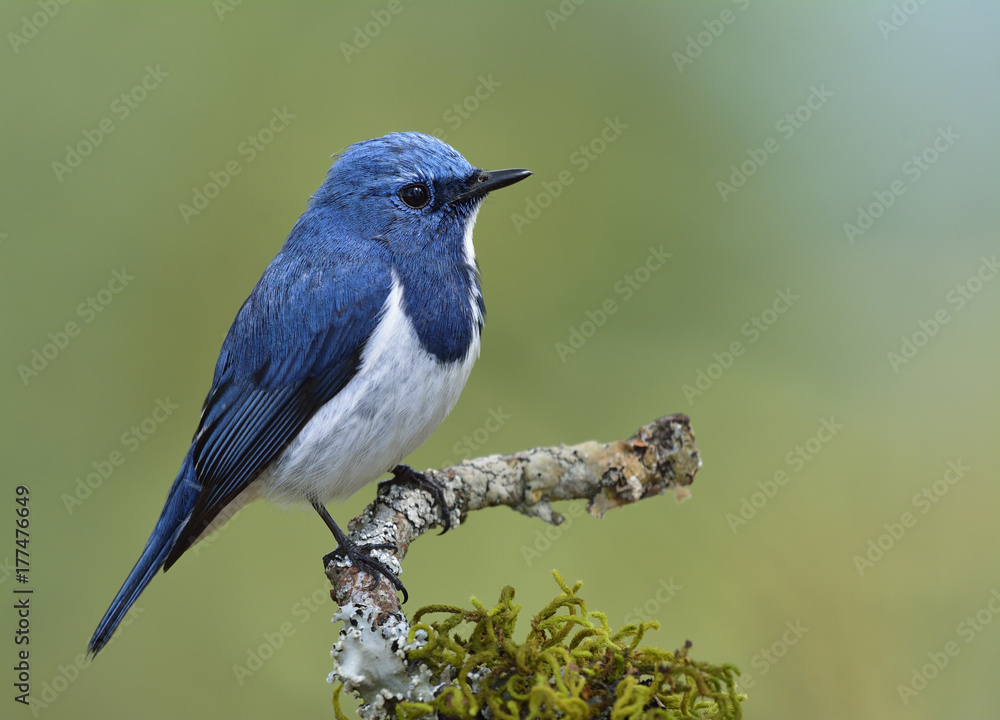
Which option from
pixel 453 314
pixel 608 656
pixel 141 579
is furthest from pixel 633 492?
pixel 141 579

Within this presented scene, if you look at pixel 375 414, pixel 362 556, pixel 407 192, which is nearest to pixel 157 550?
pixel 362 556

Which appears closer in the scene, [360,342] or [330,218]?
[360,342]

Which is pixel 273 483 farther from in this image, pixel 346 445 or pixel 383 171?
pixel 383 171

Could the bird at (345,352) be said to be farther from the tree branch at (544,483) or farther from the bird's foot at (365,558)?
the tree branch at (544,483)

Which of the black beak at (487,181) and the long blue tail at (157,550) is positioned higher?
the black beak at (487,181)

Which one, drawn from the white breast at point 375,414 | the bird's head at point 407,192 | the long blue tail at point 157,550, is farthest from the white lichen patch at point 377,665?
the bird's head at point 407,192

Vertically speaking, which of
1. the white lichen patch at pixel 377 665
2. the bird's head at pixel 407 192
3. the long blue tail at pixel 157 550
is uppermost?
the bird's head at pixel 407 192

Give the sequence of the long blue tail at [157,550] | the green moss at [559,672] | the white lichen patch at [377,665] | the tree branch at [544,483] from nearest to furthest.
Answer: 1. the green moss at [559,672]
2. the white lichen patch at [377,665]
3. the long blue tail at [157,550]
4. the tree branch at [544,483]
